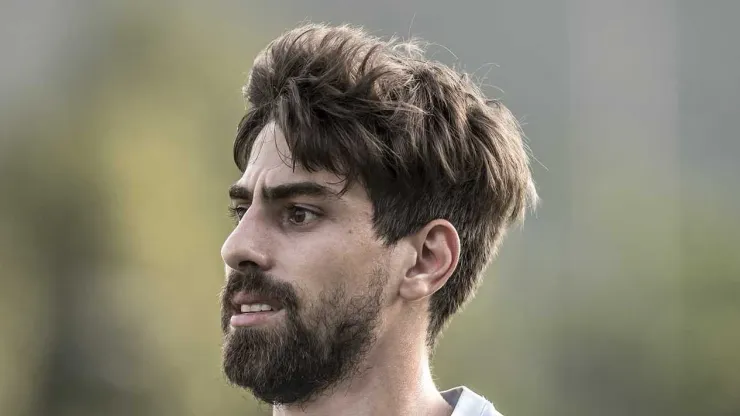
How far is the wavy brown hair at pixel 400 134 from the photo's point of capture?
383 centimetres

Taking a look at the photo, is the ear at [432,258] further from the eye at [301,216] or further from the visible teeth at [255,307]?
the visible teeth at [255,307]

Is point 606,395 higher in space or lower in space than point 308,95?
lower

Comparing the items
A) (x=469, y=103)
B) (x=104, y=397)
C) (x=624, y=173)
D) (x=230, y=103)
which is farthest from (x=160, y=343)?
(x=469, y=103)

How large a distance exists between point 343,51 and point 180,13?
9.84 metres

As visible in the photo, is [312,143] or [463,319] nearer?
[312,143]

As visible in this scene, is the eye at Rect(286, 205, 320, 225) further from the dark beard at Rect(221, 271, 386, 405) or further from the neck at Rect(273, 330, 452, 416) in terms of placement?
the neck at Rect(273, 330, 452, 416)

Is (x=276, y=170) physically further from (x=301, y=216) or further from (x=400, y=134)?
(x=400, y=134)

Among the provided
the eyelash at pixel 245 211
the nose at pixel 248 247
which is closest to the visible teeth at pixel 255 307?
the nose at pixel 248 247

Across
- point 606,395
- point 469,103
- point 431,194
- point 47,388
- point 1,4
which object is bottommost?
point 47,388

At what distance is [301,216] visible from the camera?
3.77m

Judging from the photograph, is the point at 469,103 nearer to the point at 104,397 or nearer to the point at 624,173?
the point at 104,397

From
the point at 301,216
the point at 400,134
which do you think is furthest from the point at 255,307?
the point at 400,134

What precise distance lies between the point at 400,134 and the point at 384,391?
0.87 m

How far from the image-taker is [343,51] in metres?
4.03
